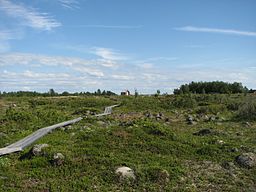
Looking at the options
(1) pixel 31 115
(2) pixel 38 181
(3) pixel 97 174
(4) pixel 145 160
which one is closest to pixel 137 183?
(3) pixel 97 174

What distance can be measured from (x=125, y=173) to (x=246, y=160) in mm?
4911

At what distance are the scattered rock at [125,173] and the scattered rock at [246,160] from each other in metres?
4.47

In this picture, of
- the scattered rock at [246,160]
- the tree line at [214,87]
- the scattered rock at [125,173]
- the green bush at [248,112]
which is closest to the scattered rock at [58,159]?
the scattered rock at [125,173]

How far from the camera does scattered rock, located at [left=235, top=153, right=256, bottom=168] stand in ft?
43.2

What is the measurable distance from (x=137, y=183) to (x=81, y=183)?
1756 mm

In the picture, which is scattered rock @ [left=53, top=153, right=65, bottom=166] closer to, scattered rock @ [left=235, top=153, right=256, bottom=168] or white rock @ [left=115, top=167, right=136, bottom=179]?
white rock @ [left=115, top=167, right=136, bottom=179]

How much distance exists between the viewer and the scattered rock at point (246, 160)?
43.2ft

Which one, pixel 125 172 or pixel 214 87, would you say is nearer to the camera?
pixel 125 172

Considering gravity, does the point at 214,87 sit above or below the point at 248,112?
above

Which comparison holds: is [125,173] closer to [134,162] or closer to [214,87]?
[134,162]

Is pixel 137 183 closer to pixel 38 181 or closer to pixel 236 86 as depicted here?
pixel 38 181

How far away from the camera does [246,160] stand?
1341 cm

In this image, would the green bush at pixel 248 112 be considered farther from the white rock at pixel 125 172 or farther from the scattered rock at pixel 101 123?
the white rock at pixel 125 172

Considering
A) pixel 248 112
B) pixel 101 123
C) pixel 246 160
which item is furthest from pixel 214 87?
pixel 246 160
